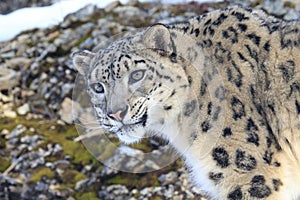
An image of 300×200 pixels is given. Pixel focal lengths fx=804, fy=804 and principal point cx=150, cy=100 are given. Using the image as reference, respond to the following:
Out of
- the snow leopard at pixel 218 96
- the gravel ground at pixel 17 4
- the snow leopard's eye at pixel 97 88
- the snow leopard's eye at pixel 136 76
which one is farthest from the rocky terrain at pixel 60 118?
the snow leopard's eye at pixel 136 76

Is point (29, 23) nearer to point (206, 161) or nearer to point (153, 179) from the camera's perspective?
point (153, 179)

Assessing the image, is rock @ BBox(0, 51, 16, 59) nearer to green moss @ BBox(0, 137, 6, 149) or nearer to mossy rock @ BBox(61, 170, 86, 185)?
green moss @ BBox(0, 137, 6, 149)

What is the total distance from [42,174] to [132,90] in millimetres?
2942

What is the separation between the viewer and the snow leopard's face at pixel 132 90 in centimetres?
580

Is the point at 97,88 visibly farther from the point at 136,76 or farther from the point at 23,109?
the point at 23,109

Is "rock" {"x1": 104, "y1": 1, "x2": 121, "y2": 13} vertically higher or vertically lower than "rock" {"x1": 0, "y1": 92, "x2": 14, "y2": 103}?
higher

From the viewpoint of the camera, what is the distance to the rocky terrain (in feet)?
26.8

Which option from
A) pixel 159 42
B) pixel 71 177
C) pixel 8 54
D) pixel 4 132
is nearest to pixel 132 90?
pixel 159 42

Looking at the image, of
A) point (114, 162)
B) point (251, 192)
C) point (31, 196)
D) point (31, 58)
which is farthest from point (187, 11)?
point (251, 192)

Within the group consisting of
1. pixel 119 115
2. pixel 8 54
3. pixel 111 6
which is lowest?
pixel 8 54

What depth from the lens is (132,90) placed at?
5.80m

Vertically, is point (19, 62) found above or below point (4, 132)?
above

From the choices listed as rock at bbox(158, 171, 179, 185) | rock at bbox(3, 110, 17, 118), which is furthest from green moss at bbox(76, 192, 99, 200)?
rock at bbox(3, 110, 17, 118)

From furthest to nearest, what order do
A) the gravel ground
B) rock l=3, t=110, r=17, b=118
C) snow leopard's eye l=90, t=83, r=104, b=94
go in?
the gravel ground → rock l=3, t=110, r=17, b=118 → snow leopard's eye l=90, t=83, r=104, b=94
